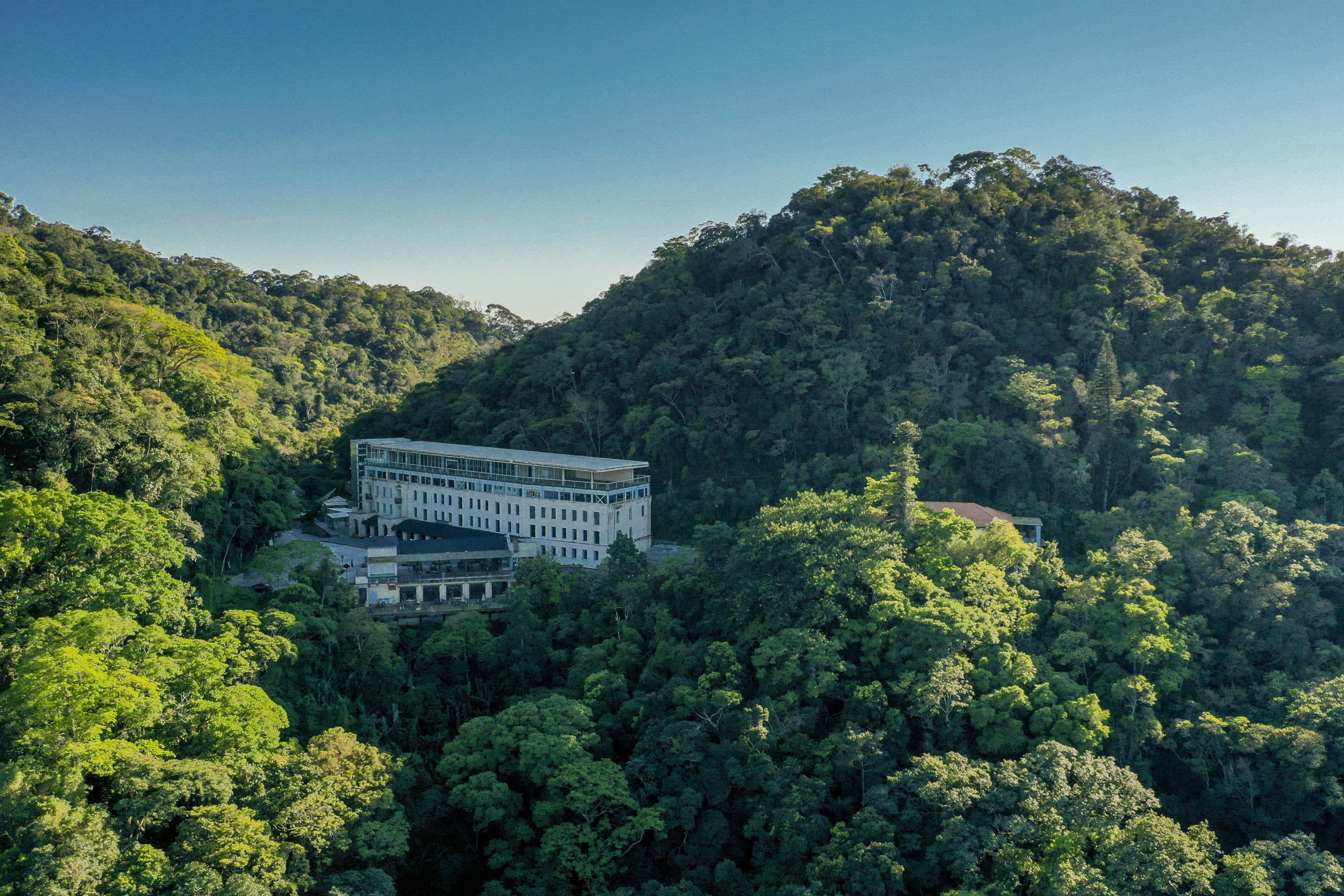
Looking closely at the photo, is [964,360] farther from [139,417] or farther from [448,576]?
[139,417]

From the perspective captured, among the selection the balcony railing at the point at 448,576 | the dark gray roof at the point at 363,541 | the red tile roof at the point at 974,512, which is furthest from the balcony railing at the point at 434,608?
the red tile roof at the point at 974,512

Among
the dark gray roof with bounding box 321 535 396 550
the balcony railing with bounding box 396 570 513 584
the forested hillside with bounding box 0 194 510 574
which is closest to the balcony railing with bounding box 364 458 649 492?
the dark gray roof with bounding box 321 535 396 550

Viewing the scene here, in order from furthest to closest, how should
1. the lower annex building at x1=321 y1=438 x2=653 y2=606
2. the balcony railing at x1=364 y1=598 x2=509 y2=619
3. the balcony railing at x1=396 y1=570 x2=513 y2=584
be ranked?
the lower annex building at x1=321 y1=438 x2=653 y2=606 → the balcony railing at x1=396 y1=570 x2=513 y2=584 → the balcony railing at x1=364 y1=598 x2=509 y2=619

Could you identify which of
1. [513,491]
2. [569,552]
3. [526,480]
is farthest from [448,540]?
[569,552]

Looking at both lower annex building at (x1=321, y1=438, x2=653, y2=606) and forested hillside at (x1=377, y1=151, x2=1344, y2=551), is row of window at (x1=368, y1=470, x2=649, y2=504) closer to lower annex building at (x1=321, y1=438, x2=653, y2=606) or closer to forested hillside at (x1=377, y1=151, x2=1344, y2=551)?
lower annex building at (x1=321, y1=438, x2=653, y2=606)

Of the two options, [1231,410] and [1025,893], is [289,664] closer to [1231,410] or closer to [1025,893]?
[1025,893]
